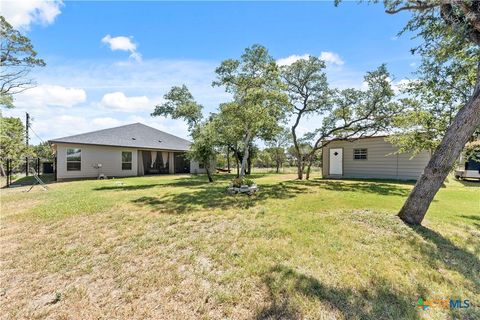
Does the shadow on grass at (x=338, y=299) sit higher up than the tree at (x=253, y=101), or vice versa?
the tree at (x=253, y=101)

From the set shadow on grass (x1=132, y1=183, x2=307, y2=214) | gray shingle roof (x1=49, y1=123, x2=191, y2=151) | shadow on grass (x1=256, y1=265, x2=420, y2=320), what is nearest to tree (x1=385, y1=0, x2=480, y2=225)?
shadow on grass (x1=256, y1=265, x2=420, y2=320)

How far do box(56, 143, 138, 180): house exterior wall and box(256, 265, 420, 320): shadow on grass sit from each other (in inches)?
628

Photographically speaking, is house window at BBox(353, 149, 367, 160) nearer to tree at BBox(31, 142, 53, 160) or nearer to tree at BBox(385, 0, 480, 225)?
tree at BBox(385, 0, 480, 225)

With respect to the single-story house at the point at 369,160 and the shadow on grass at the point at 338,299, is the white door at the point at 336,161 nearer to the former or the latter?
the single-story house at the point at 369,160

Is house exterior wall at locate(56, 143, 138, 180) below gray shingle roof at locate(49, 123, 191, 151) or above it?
below

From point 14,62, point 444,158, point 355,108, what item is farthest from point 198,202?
point 14,62

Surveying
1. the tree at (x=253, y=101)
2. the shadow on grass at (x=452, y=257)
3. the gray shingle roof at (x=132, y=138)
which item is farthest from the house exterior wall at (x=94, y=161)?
the shadow on grass at (x=452, y=257)

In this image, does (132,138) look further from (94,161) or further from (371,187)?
(371,187)

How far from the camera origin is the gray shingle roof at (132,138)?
48.2 feet

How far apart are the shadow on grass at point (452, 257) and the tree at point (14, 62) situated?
61.7 ft

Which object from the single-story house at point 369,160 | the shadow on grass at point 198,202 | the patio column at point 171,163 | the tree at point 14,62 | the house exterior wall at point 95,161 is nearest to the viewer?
the shadow on grass at point 198,202

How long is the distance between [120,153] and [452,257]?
17.8 metres

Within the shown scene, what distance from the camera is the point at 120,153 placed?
53.2 feet

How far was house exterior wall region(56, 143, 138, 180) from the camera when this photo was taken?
1376cm
